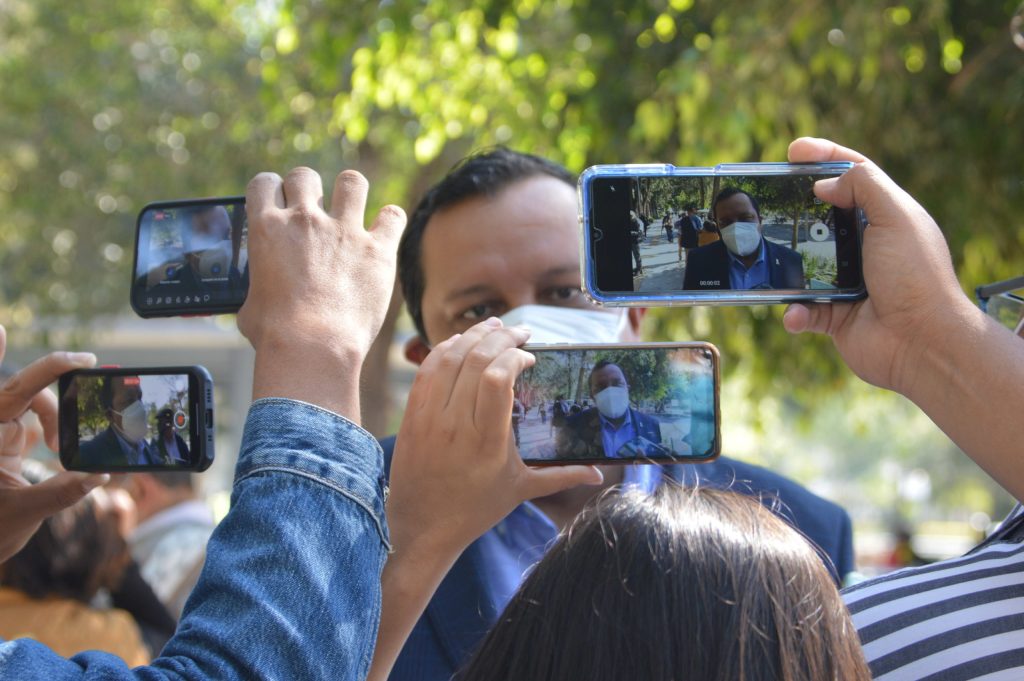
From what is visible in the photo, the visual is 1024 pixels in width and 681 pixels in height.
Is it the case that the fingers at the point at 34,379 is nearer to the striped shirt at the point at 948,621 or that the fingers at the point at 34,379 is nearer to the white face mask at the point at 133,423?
the white face mask at the point at 133,423

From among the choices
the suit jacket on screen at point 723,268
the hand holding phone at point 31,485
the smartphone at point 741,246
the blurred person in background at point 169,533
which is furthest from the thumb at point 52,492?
the blurred person in background at point 169,533

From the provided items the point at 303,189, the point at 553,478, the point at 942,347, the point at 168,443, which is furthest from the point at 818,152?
the point at 168,443

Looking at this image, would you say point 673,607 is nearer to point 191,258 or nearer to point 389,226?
point 389,226

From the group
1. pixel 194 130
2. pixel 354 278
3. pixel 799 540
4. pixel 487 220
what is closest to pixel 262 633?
pixel 354 278

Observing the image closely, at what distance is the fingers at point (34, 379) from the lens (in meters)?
1.61

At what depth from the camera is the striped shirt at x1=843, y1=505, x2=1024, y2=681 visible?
49.7 inches

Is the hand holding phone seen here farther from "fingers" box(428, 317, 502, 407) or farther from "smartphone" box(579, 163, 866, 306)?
"smartphone" box(579, 163, 866, 306)

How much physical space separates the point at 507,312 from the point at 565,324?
0.26 meters

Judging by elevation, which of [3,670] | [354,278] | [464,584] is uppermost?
[354,278]

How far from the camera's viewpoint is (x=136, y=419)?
154 cm

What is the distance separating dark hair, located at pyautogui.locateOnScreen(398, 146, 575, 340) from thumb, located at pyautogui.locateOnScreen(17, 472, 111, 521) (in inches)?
35.9

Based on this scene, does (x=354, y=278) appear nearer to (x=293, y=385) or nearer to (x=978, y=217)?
(x=293, y=385)

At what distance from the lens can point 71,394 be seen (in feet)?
5.25

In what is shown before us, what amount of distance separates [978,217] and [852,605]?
3.99 meters
